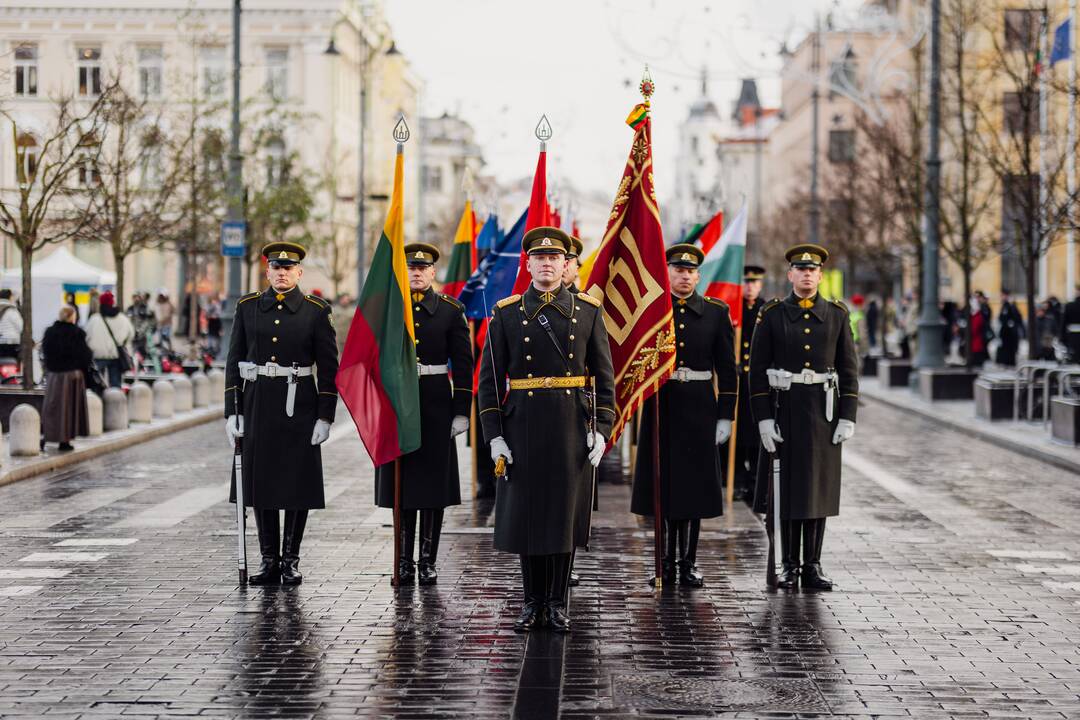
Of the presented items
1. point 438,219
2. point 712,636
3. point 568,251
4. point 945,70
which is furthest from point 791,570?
point 438,219

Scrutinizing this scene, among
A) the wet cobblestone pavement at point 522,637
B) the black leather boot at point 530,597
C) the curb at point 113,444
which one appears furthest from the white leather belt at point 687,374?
the curb at point 113,444

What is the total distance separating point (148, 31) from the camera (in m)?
63.6

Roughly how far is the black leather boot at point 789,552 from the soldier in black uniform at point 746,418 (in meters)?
3.87

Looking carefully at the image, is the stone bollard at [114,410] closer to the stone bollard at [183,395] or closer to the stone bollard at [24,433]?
the stone bollard at [24,433]

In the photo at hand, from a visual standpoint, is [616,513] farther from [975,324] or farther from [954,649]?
[975,324]

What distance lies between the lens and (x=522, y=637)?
855 cm

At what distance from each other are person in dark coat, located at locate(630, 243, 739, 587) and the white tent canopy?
26.4 m

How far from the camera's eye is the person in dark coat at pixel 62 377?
18.6 metres

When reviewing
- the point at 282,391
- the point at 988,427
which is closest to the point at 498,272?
the point at 282,391

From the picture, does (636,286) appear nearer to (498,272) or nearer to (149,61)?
(498,272)

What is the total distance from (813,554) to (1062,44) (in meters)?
28.0

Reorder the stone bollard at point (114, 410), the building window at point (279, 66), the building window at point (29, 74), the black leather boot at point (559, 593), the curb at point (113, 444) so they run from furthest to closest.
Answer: the building window at point (279, 66)
the building window at point (29, 74)
the stone bollard at point (114, 410)
the curb at point (113, 444)
the black leather boot at point (559, 593)

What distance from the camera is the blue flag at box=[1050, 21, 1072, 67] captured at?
35.0 m

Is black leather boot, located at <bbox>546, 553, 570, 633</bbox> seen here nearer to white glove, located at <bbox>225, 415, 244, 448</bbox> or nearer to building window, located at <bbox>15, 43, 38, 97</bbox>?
white glove, located at <bbox>225, 415, 244, 448</bbox>
